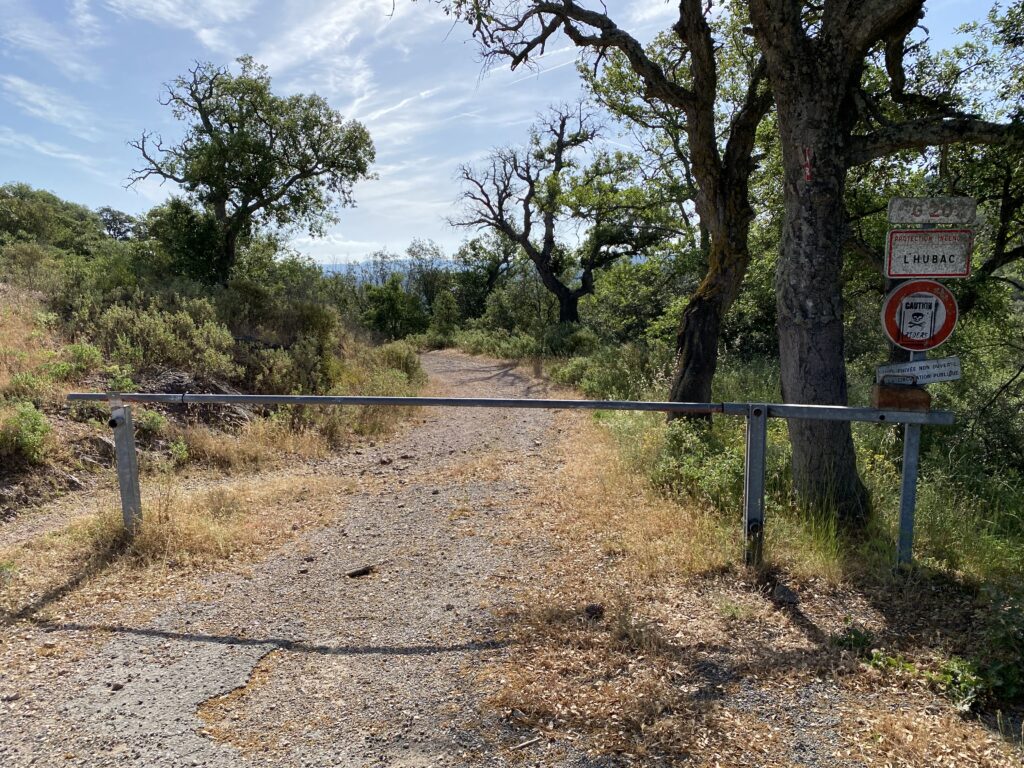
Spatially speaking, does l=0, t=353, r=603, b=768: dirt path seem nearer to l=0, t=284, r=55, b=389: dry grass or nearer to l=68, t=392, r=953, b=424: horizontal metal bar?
l=68, t=392, r=953, b=424: horizontal metal bar

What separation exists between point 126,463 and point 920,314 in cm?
564

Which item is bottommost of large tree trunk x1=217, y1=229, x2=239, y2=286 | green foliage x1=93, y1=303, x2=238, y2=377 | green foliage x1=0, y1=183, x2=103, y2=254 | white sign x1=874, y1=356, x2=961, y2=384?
white sign x1=874, y1=356, x2=961, y2=384

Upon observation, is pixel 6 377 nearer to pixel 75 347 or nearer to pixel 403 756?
pixel 75 347

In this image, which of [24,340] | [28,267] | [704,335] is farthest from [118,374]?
[704,335]

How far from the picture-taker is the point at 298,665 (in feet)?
10.5

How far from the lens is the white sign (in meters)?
3.68

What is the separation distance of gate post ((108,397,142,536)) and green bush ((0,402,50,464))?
254 centimetres

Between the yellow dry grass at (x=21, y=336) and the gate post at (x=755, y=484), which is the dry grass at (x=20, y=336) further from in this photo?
the gate post at (x=755, y=484)

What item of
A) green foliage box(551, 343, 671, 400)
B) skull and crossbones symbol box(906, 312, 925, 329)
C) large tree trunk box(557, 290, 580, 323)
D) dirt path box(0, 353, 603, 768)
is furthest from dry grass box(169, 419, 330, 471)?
large tree trunk box(557, 290, 580, 323)

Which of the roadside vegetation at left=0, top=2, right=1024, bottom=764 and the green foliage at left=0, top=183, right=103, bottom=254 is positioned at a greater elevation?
the green foliage at left=0, top=183, right=103, bottom=254

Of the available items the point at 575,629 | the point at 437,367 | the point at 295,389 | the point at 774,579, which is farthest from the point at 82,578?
the point at 437,367

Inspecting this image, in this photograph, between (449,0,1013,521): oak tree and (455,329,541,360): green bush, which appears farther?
(455,329,541,360): green bush

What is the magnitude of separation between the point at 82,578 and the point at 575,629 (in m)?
3.43

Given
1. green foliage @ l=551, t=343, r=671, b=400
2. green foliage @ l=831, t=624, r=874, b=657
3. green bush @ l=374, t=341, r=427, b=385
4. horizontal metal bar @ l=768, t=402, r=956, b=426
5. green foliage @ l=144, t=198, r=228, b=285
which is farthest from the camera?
green foliage @ l=144, t=198, r=228, b=285
